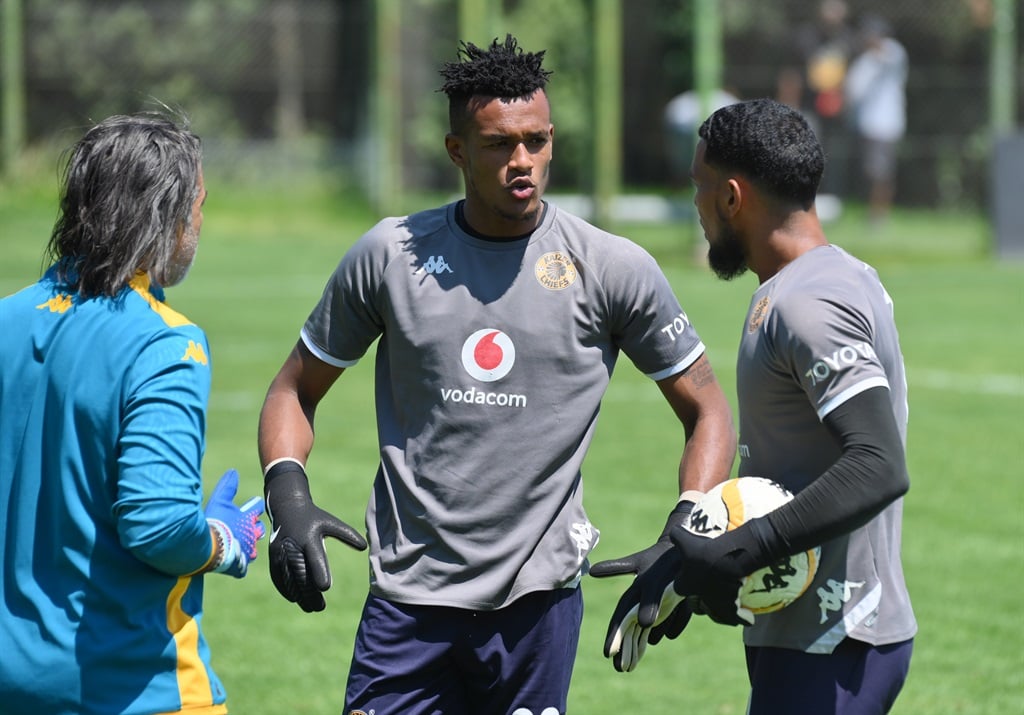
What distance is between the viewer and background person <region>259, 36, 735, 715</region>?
13.8ft

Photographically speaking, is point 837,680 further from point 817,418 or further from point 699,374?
point 699,374

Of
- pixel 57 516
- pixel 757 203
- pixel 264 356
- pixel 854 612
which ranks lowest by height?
pixel 264 356

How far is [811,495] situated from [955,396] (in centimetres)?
989

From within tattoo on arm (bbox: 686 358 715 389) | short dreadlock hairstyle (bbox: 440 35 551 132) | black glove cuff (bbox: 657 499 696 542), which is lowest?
black glove cuff (bbox: 657 499 696 542)

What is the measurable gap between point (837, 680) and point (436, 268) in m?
1.50

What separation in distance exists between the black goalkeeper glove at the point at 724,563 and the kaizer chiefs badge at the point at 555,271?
0.81 metres

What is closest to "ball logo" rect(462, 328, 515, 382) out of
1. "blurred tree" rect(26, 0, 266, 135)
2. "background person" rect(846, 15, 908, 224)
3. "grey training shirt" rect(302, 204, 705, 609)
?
"grey training shirt" rect(302, 204, 705, 609)

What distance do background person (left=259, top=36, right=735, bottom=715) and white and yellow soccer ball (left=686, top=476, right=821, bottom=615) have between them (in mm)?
496

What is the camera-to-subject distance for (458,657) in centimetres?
425

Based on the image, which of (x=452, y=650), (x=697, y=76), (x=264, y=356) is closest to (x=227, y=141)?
(x=697, y=76)

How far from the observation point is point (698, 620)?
7707 millimetres

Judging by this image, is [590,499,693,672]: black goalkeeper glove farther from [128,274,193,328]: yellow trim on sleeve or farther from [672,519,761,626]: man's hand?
[128,274,193,328]: yellow trim on sleeve

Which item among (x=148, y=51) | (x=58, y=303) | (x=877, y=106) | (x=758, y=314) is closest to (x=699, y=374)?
(x=758, y=314)

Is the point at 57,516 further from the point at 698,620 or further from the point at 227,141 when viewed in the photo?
the point at 227,141
